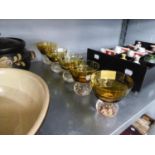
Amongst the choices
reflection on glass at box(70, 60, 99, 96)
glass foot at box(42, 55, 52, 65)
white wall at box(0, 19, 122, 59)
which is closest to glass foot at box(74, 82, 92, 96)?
reflection on glass at box(70, 60, 99, 96)

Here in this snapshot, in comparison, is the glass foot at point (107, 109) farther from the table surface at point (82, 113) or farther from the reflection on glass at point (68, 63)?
the reflection on glass at point (68, 63)

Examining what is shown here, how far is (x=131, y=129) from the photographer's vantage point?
925mm

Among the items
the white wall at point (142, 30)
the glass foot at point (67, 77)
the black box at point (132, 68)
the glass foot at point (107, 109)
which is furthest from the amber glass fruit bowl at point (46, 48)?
the white wall at point (142, 30)

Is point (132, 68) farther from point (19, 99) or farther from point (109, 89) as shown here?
point (19, 99)

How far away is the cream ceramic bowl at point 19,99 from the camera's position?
466mm

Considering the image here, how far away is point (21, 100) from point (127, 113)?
0.32 metres

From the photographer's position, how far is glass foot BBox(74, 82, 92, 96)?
0.65 metres

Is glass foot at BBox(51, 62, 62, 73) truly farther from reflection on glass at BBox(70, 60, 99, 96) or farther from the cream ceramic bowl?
the cream ceramic bowl

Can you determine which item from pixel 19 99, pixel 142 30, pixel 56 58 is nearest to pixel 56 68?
pixel 56 58

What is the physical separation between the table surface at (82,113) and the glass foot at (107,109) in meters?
0.01

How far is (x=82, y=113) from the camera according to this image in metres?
0.55
